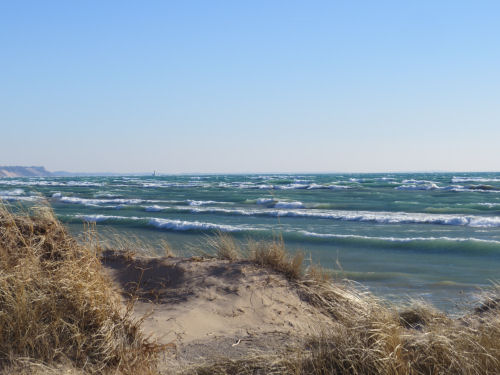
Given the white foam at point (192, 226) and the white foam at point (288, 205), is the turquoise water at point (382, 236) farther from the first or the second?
the white foam at point (288, 205)

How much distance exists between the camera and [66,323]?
429cm

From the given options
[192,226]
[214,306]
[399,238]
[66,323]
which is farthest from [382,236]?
[66,323]

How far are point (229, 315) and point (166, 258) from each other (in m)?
2.30

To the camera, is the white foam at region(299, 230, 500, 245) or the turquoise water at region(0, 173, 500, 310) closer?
the turquoise water at region(0, 173, 500, 310)

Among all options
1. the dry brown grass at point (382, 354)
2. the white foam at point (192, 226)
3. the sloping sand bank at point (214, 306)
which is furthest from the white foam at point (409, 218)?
the dry brown grass at point (382, 354)

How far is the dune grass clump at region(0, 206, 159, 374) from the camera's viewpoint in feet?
13.7

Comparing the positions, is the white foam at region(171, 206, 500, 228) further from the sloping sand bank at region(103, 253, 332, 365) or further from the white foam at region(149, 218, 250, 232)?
the sloping sand bank at region(103, 253, 332, 365)

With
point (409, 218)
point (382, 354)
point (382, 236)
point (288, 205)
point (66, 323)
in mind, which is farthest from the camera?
point (288, 205)

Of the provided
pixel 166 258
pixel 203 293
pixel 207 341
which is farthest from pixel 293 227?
pixel 207 341

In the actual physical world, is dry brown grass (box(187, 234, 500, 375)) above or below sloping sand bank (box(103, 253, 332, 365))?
above

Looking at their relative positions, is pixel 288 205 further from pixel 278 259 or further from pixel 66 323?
pixel 66 323

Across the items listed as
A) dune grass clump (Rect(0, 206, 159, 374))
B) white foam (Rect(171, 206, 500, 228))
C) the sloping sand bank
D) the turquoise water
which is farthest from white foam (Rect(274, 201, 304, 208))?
dune grass clump (Rect(0, 206, 159, 374))

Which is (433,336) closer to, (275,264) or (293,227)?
(275,264)

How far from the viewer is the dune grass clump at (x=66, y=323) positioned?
4.19 m
